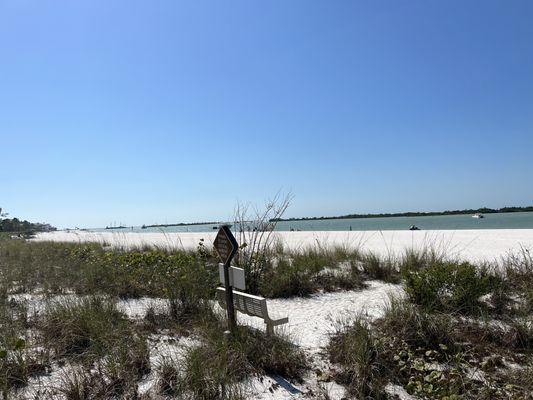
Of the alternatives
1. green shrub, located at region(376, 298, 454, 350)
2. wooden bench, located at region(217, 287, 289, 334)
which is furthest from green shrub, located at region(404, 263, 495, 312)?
wooden bench, located at region(217, 287, 289, 334)

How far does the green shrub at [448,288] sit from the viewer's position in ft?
16.1

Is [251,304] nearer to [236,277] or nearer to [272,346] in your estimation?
[236,277]

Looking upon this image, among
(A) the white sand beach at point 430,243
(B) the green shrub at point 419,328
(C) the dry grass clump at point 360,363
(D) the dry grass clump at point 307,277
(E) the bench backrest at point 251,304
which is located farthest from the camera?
(A) the white sand beach at point 430,243

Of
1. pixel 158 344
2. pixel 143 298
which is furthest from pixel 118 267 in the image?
pixel 158 344

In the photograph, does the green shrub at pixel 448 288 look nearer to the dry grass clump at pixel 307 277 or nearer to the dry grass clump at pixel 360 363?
the dry grass clump at pixel 360 363

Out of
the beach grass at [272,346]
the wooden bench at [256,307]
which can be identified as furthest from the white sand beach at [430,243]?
the wooden bench at [256,307]

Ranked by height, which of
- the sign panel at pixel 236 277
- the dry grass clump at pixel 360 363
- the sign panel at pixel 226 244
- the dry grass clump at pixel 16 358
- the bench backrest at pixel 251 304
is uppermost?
the sign panel at pixel 226 244

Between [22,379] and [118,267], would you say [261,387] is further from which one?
[118,267]

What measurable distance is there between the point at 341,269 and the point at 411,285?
9.46 ft

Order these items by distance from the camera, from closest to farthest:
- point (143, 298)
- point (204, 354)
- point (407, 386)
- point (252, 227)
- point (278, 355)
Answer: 1. point (407, 386)
2. point (204, 354)
3. point (278, 355)
4. point (143, 298)
5. point (252, 227)

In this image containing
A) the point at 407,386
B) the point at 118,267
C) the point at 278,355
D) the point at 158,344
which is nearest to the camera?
the point at 407,386

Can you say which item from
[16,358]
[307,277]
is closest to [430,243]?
[307,277]

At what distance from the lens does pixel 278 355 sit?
354cm

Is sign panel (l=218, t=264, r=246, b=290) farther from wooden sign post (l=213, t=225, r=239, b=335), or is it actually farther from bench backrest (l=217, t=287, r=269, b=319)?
Result: bench backrest (l=217, t=287, r=269, b=319)
